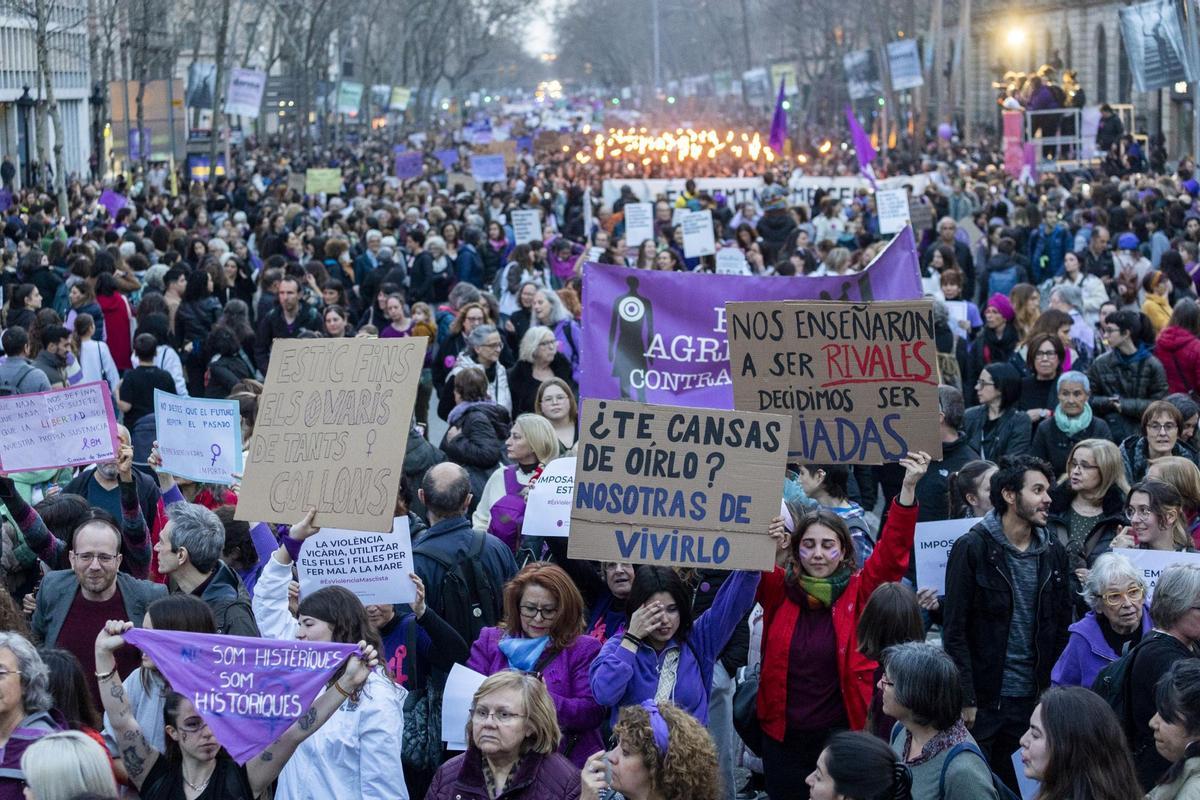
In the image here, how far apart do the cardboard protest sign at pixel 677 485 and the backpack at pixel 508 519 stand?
1.75m

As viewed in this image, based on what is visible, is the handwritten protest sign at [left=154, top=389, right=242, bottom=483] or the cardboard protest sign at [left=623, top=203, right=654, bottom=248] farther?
the cardboard protest sign at [left=623, top=203, right=654, bottom=248]

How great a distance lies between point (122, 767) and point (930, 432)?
317 centimetres

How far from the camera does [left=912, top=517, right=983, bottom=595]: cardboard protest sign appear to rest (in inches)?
280

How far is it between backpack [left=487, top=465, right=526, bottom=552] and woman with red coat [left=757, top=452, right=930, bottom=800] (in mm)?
1713

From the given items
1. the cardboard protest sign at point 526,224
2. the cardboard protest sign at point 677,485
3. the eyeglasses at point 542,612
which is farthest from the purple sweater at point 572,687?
the cardboard protest sign at point 526,224

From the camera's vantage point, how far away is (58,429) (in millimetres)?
8297

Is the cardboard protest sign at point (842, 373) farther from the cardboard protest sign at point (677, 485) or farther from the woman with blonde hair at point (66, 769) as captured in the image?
the woman with blonde hair at point (66, 769)

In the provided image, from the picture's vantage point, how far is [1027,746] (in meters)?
4.80

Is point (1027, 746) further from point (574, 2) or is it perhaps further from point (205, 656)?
point (574, 2)

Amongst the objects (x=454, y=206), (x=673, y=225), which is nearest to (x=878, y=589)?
(x=673, y=225)

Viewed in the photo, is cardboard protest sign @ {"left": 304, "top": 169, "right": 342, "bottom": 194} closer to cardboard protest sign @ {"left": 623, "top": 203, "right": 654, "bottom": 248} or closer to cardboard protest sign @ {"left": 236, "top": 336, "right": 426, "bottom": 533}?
cardboard protest sign @ {"left": 623, "top": 203, "right": 654, "bottom": 248}

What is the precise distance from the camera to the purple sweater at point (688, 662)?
5703 mm

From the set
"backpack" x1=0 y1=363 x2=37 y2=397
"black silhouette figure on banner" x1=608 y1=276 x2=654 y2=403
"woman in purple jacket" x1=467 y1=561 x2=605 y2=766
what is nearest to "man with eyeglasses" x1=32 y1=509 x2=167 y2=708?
"woman in purple jacket" x1=467 y1=561 x2=605 y2=766

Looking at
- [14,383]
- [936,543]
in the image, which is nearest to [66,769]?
[936,543]
